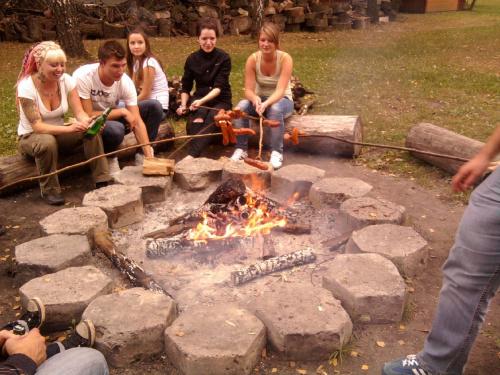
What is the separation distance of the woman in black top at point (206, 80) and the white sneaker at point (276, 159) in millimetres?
829

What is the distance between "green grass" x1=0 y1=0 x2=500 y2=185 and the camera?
267 inches

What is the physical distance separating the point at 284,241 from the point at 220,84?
2.70 metres

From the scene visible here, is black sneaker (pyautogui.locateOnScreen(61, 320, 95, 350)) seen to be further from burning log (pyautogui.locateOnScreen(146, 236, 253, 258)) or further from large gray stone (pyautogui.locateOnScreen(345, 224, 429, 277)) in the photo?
large gray stone (pyautogui.locateOnScreen(345, 224, 429, 277))

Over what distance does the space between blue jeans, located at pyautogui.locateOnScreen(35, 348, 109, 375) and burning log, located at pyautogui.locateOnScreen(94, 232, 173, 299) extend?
987 millimetres

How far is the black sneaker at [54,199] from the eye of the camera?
15.7 ft

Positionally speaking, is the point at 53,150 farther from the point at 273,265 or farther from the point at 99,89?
the point at 273,265

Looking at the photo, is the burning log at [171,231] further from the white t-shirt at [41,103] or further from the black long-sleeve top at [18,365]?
the black long-sleeve top at [18,365]

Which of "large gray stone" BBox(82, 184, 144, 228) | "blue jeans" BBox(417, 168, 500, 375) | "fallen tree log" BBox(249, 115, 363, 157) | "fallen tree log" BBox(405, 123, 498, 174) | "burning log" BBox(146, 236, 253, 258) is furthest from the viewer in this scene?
"fallen tree log" BBox(249, 115, 363, 157)

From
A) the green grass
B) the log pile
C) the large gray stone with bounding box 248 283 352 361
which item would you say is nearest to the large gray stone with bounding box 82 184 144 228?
the large gray stone with bounding box 248 283 352 361

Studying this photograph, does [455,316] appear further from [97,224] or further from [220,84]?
[220,84]

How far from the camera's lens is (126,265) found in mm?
3557

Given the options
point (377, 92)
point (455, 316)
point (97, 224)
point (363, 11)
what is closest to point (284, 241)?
point (97, 224)

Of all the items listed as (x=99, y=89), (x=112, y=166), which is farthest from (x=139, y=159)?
(x=99, y=89)

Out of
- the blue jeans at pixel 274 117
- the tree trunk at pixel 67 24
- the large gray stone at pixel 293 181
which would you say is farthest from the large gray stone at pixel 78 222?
the tree trunk at pixel 67 24
